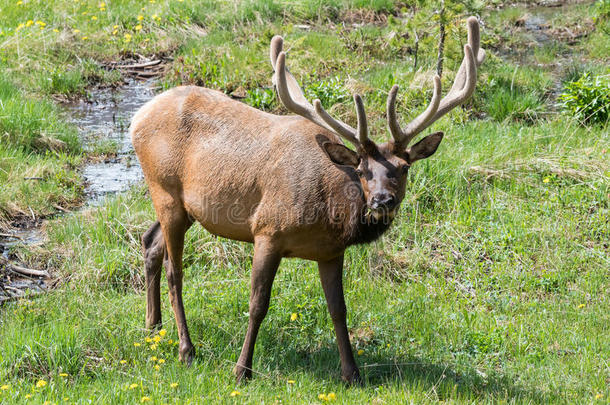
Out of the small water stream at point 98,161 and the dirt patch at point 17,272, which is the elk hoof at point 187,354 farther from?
the small water stream at point 98,161

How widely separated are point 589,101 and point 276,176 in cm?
548

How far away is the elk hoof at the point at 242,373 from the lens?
238 inches

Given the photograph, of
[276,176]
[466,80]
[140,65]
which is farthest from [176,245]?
[140,65]

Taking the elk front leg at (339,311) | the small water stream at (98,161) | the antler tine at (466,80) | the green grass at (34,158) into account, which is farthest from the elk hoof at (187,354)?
the green grass at (34,158)

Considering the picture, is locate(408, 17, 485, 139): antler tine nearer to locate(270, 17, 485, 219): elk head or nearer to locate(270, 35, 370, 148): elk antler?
locate(270, 17, 485, 219): elk head

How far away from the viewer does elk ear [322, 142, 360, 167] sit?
5.66 metres

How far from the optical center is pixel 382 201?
537cm

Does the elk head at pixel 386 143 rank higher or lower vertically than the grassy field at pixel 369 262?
higher

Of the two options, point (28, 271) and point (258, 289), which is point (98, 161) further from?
point (258, 289)

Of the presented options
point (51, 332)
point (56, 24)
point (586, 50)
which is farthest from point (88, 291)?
point (586, 50)

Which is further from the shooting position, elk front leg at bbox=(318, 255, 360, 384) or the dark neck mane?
elk front leg at bbox=(318, 255, 360, 384)

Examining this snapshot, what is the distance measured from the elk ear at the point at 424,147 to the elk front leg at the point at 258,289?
115 cm

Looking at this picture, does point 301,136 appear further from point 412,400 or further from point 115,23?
point 115,23

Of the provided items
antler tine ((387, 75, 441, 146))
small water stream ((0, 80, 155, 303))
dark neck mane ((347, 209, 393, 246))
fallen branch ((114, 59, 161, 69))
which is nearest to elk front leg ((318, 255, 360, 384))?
dark neck mane ((347, 209, 393, 246))
